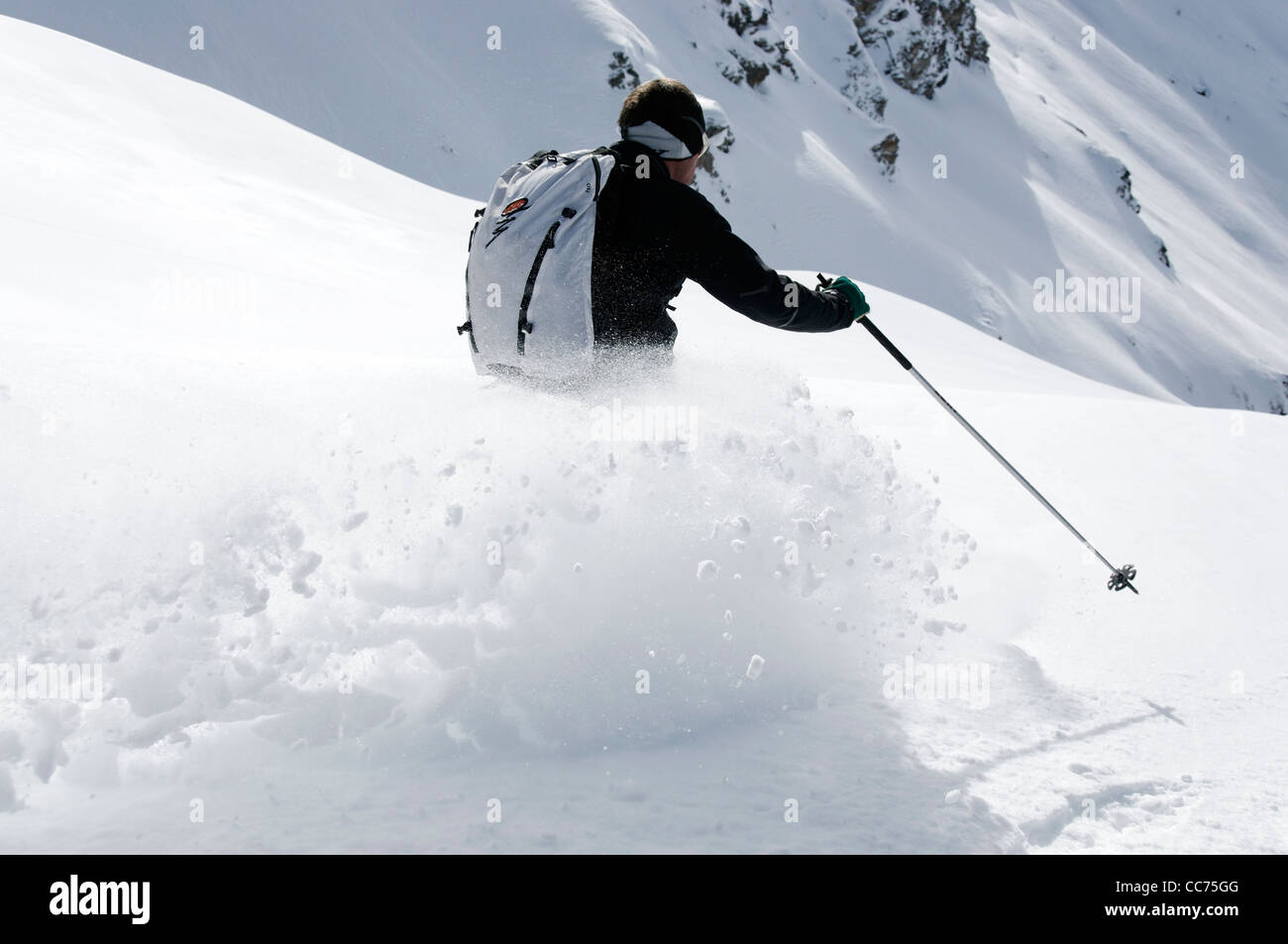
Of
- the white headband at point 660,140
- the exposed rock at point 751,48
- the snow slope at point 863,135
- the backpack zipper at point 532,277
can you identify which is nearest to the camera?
the backpack zipper at point 532,277

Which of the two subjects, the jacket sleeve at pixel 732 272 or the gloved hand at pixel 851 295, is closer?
the jacket sleeve at pixel 732 272

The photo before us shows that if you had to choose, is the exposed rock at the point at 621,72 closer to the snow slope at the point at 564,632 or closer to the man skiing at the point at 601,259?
the snow slope at the point at 564,632

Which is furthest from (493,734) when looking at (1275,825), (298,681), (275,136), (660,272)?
(275,136)

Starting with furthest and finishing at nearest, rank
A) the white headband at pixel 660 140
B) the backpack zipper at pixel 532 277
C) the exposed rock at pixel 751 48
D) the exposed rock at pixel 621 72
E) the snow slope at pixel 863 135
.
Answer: the exposed rock at pixel 751 48 → the exposed rock at pixel 621 72 → the snow slope at pixel 863 135 → the white headband at pixel 660 140 → the backpack zipper at pixel 532 277

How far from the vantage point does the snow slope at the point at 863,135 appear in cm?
3438

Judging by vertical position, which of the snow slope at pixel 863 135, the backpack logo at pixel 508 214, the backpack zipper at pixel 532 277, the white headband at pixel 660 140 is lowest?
the backpack zipper at pixel 532 277

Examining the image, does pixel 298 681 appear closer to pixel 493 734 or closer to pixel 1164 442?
pixel 493 734

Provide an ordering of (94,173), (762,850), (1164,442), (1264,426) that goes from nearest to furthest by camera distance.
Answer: (762,850), (1164,442), (1264,426), (94,173)

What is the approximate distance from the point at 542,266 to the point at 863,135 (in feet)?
177

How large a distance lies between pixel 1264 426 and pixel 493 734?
6.41m

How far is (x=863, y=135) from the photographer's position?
5297cm

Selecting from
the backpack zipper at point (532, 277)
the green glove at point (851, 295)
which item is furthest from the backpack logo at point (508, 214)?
the green glove at point (851, 295)
